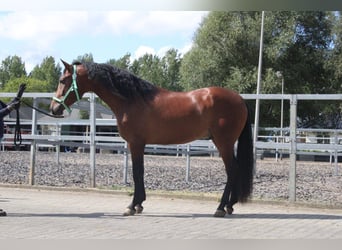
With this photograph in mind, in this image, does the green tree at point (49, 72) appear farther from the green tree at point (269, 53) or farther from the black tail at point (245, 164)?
the black tail at point (245, 164)

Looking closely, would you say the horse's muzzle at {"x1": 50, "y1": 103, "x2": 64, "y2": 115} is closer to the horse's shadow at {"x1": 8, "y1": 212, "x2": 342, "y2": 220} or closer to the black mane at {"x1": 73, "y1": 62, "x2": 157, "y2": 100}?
the black mane at {"x1": 73, "y1": 62, "x2": 157, "y2": 100}

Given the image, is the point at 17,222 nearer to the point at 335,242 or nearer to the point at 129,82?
the point at 129,82

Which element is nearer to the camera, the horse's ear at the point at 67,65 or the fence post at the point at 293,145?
the horse's ear at the point at 67,65

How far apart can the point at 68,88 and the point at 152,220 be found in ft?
7.33

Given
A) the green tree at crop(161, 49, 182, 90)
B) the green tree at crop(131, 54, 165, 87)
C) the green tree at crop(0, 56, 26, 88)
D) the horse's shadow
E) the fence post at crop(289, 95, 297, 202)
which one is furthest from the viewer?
the green tree at crop(0, 56, 26, 88)

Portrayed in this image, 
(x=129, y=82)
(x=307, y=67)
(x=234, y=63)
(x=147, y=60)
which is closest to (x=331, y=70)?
(x=307, y=67)

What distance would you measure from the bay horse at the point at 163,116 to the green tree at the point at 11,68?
64.6m

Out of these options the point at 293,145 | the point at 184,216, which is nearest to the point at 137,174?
the point at 184,216

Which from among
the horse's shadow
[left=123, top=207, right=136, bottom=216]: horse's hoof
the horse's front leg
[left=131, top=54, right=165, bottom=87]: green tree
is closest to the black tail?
the horse's shadow

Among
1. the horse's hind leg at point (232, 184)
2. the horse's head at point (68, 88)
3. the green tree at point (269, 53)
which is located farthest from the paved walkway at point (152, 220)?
the green tree at point (269, 53)

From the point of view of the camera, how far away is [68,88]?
717cm

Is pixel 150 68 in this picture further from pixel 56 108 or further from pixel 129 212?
pixel 129 212

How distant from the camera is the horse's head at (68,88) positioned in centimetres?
714

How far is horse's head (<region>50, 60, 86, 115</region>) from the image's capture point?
7141 mm
